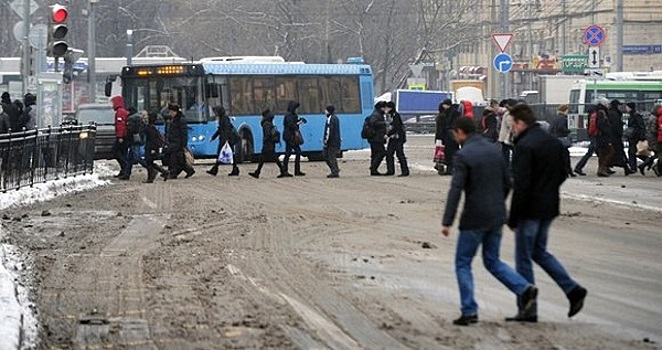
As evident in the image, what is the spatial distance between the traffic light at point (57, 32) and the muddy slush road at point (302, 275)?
3553mm

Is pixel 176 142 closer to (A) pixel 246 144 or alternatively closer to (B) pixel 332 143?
(B) pixel 332 143

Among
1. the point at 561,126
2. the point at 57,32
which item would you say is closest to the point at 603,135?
the point at 561,126

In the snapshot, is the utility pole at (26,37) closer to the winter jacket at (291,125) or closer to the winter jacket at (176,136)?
the winter jacket at (176,136)

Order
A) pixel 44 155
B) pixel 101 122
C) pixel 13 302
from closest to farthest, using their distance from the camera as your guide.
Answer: pixel 13 302 < pixel 44 155 < pixel 101 122

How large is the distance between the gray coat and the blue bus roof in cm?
2849

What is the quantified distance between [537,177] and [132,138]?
2032cm

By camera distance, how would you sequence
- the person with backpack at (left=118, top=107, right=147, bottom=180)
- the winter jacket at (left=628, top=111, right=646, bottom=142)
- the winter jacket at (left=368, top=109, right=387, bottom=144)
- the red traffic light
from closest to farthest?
1. the red traffic light
2. the person with backpack at (left=118, top=107, right=147, bottom=180)
3. the winter jacket at (left=368, top=109, right=387, bottom=144)
4. the winter jacket at (left=628, top=111, right=646, bottom=142)

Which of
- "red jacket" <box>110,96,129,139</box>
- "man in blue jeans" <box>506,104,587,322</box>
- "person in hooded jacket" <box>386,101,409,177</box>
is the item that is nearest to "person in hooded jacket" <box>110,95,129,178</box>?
"red jacket" <box>110,96,129,139</box>

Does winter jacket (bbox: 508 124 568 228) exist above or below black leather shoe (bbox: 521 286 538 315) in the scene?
above

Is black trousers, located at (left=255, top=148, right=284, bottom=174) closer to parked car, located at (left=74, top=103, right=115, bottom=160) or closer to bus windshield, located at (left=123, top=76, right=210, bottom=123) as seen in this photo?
bus windshield, located at (left=123, top=76, right=210, bottom=123)

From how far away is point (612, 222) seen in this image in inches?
835

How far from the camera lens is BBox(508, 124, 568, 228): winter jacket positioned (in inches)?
464

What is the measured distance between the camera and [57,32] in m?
28.8

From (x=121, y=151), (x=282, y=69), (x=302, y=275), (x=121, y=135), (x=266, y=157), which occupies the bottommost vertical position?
(x=302, y=275)
